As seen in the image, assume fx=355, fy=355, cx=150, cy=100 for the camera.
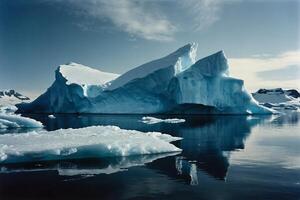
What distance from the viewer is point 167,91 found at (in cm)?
4597

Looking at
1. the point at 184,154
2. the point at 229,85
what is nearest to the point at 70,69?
the point at 229,85

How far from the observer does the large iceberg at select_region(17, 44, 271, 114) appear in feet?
146

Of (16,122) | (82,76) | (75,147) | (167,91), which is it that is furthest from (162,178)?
(82,76)

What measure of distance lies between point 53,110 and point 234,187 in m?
50.9

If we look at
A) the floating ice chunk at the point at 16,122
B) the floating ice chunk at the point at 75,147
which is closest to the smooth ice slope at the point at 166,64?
the floating ice chunk at the point at 16,122

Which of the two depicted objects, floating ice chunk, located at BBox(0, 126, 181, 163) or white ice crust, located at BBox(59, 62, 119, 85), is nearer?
floating ice chunk, located at BBox(0, 126, 181, 163)

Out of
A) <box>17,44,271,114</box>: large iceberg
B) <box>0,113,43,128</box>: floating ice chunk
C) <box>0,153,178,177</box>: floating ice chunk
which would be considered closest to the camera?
<box>0,153,178,177</box>: floating ice chunk

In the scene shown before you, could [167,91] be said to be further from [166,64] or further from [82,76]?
[82,76]

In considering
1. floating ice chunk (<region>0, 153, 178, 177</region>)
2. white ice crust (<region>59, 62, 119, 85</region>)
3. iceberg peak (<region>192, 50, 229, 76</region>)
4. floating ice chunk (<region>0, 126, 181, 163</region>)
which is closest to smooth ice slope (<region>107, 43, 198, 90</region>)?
iceberg peak (<region>192, 50, 229, 76</region>)

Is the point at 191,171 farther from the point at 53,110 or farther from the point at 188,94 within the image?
the point at 53,110

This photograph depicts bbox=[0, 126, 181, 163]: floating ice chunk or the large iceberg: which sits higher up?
the large iceberg

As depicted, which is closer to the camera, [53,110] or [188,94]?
[188,94]

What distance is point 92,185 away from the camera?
9.09 meters

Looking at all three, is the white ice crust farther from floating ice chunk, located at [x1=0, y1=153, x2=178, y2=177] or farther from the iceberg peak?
floating ice chunk, located at [x1=0, y1=153, x2=178, y2=177]
